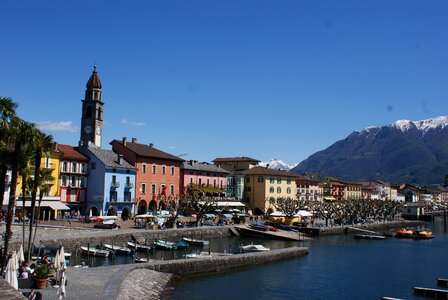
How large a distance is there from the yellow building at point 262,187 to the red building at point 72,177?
43796 millimetres

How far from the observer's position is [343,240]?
75.6m

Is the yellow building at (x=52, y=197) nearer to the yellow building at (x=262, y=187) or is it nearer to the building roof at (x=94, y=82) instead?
the building roof at (x=94, y=82)

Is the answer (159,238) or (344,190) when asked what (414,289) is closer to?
(159,238)

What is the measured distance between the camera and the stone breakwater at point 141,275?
2780cm

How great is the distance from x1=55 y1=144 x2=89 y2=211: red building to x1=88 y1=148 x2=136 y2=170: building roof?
2.16m

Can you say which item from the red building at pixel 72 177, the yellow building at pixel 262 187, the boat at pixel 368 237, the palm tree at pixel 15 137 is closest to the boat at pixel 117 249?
the palm tree at pixel 15 137

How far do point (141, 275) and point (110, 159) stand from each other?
45094 millimetres

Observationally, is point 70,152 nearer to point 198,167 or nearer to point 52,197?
point 52,197

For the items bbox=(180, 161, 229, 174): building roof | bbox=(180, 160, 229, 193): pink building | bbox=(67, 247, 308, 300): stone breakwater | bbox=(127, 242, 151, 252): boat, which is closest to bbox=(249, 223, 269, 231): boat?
bbox=(180, 160, 229, 193): pink building

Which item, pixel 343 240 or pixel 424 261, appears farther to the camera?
pixel 343 240

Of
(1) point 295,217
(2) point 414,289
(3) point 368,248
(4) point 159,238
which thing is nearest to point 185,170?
(1) point 295,217

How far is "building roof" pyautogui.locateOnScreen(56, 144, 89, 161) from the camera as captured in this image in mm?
71300

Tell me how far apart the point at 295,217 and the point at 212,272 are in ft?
149

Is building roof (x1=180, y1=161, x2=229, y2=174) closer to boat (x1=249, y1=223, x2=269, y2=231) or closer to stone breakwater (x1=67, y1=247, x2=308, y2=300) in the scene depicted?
boat (x1=249, y1=223, x2=269, y2=231)
